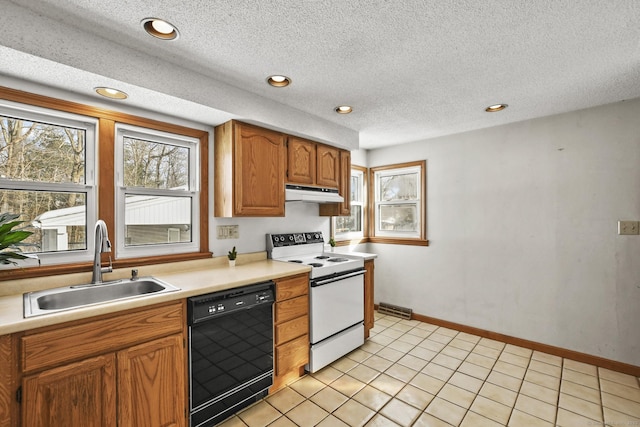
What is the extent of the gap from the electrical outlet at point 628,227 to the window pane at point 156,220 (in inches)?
145

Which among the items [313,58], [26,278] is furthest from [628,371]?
[26,278]

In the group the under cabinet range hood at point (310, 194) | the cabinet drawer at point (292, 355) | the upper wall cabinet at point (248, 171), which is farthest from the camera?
the under cabinet range hood at point (310, 194)

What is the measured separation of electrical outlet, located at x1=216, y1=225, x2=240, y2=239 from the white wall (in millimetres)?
2307

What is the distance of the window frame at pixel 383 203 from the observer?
3795 millimetres

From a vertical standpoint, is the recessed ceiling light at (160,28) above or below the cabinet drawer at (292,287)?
above

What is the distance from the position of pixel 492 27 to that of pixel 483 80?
675 millimetres

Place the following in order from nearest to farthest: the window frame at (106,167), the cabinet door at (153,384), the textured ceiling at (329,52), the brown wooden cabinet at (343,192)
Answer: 1. the textured ceiling at (329,52)
2. the cabinet door at (153,384)
3. the window frame at (106,167)
4. the brown wooden cabinet at (343,192)

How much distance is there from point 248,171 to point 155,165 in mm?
718

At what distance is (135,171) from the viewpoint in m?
2.26

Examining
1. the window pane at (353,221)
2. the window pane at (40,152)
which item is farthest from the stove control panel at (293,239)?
→ the window pane at (40,152)

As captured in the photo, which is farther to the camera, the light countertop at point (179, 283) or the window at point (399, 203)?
the window at point (399, 203)

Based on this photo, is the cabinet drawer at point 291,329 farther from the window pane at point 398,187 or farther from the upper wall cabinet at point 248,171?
the window pane at point 398,187

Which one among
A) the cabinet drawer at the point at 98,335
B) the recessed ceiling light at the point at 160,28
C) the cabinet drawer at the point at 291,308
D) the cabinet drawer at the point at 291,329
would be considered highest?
the recessed ceiling light at the point at 160,28

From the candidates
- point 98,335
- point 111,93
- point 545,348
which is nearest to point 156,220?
point 111,93
